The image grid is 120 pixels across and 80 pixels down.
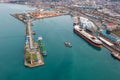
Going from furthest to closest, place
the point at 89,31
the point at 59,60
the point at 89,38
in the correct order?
1. the point at 89,31
2. the point at 89,38
3. the point at 59,60

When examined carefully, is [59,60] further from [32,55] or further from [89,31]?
[89,31]

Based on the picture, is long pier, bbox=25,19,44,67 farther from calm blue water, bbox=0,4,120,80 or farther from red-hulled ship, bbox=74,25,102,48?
red-hulled ship, bbox=74,25,102,48

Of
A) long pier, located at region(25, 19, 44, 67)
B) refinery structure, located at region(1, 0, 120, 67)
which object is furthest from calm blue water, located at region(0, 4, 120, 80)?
refinery structure, located at region(1, 0, 120, 67)

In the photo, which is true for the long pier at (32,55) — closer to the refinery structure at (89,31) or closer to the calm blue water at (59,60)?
the refinery structure at (89,31)

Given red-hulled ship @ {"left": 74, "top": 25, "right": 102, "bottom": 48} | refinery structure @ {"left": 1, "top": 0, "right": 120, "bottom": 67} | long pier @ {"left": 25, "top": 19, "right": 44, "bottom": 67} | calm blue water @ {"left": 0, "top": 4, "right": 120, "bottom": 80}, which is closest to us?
calm blue water @ {"left": 0, "top": 4, "right": 120, "bottom": 80}

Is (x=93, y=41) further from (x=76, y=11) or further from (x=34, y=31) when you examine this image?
(x=76, y=11)

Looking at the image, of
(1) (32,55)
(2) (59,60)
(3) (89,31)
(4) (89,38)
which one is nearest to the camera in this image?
(1) (32,55)

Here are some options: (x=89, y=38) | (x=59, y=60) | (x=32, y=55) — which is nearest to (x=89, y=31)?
(x=89, y=38)

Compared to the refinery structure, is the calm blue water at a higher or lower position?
lower

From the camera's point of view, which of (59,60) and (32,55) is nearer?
(32,55)

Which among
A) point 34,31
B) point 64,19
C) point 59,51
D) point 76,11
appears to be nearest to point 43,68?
point 59,51
